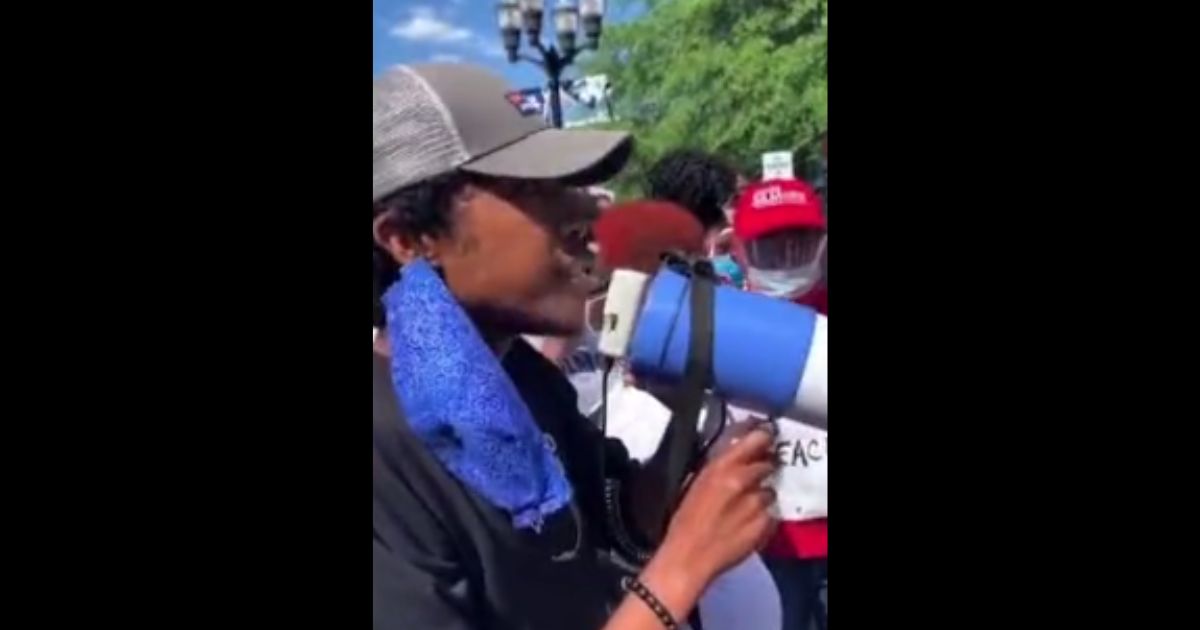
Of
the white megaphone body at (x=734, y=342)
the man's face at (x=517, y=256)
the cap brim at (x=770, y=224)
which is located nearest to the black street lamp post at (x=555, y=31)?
the man's face at (x=517, y=256)

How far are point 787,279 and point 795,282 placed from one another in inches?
0.9

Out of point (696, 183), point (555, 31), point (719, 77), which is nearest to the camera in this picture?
point (555, 31)

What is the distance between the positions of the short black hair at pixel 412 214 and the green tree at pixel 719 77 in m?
0.23

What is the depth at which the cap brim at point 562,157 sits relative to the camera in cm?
163

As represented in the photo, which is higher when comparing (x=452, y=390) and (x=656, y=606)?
(x=452, y=390)

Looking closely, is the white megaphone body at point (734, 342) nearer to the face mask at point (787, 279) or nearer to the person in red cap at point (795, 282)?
the person in red cap at point (795, 282)

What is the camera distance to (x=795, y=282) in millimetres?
2037

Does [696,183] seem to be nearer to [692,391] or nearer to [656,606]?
[692,391]

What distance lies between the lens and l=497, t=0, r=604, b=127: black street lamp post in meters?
1.75

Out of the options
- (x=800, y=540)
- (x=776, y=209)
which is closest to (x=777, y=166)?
(x=776, y=209)
